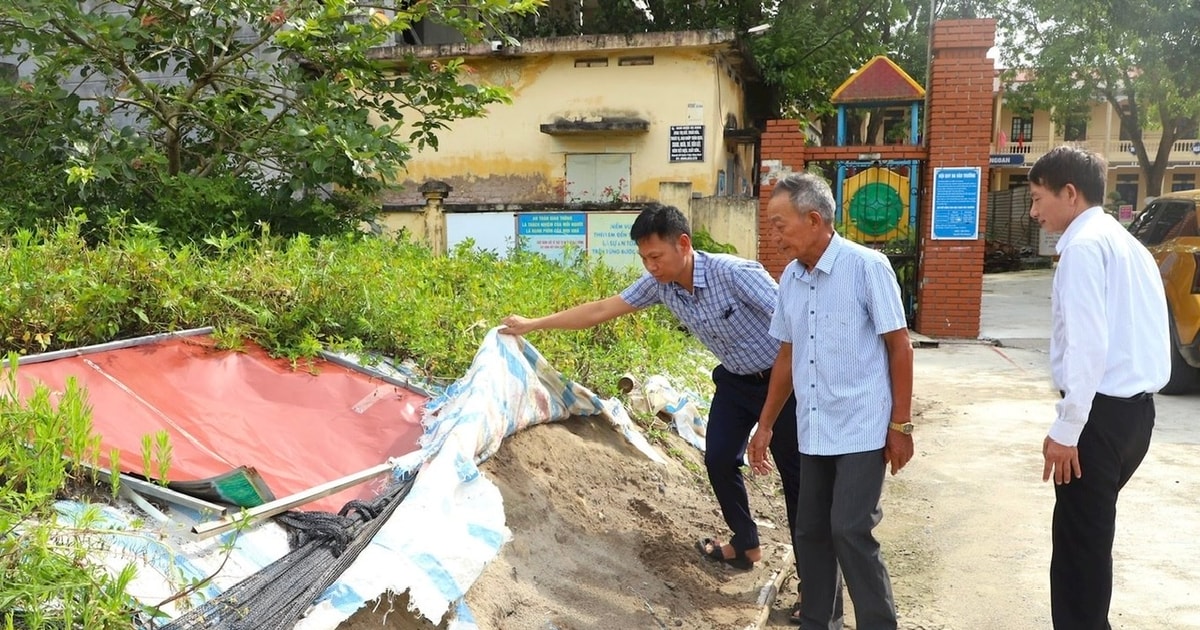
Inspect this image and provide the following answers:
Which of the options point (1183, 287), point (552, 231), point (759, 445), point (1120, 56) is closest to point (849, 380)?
point (759, 445)

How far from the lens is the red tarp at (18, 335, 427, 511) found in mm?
3232

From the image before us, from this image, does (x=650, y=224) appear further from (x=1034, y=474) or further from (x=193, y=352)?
(x=1034, y=474)

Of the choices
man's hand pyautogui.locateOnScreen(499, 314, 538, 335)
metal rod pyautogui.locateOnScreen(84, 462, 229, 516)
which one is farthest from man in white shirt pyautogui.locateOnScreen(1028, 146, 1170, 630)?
metal rod pyautogui.locateOnScreen(84, 462, 229, 516)

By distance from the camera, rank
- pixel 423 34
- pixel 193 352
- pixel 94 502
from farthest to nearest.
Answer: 1. pixel 423 34
2. pixel 193 352
3. pixel 94 502

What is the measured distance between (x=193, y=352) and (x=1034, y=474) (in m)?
4.82

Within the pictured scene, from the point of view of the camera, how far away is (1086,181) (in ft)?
9.39

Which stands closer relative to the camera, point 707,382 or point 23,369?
point 23,369

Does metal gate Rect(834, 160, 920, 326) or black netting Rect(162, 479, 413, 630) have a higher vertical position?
metal gate Rect(834, 160, 920, 326)

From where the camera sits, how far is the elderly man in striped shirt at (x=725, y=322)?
3578mm

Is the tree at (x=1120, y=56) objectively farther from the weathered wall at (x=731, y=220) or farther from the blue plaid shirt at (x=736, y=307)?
the blue plaid shirt at (x=736, y=307)

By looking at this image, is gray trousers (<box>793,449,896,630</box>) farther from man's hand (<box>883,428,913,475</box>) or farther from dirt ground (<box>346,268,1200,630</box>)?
dirt ground (<box>346,268,1200,630</box>)

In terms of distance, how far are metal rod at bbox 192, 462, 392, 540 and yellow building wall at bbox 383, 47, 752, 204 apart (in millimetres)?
9606

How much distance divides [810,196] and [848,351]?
0.53 meters

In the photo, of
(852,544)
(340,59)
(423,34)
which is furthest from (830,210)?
(423,34)
